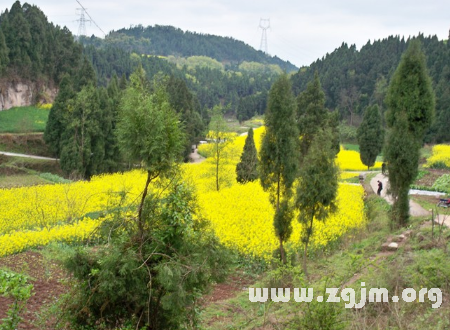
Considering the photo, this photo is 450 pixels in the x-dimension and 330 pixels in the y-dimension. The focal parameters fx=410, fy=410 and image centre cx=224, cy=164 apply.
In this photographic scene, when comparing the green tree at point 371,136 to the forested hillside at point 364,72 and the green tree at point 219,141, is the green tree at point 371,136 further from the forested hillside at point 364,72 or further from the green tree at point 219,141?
the forested hillside at point 364,72

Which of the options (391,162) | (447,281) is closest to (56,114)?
(391,162)

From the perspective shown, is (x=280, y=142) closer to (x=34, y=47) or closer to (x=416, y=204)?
(x=416, y=204)

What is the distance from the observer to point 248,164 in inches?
1096

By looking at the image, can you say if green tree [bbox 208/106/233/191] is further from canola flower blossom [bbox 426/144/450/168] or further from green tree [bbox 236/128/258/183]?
canola flower blossom [bbox 426/144/450/168]

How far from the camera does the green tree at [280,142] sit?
1167 cm

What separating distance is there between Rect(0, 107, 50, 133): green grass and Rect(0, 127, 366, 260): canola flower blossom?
49.3ft

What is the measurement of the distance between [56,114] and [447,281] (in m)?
29.8

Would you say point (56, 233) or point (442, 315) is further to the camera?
point (56, 233)

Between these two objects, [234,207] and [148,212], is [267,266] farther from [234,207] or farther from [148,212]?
[148,212]

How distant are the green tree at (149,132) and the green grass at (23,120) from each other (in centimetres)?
3397

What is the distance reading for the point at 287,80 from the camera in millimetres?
11750

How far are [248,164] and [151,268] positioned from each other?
856 inches

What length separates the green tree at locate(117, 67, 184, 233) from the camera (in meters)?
6.14

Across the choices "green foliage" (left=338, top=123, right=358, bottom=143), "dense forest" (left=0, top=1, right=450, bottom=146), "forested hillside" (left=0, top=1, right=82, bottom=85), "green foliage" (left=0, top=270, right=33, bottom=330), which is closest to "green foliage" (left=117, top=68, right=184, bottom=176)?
"green foliage" (left=0, top=270, right=33, bottom=330)
